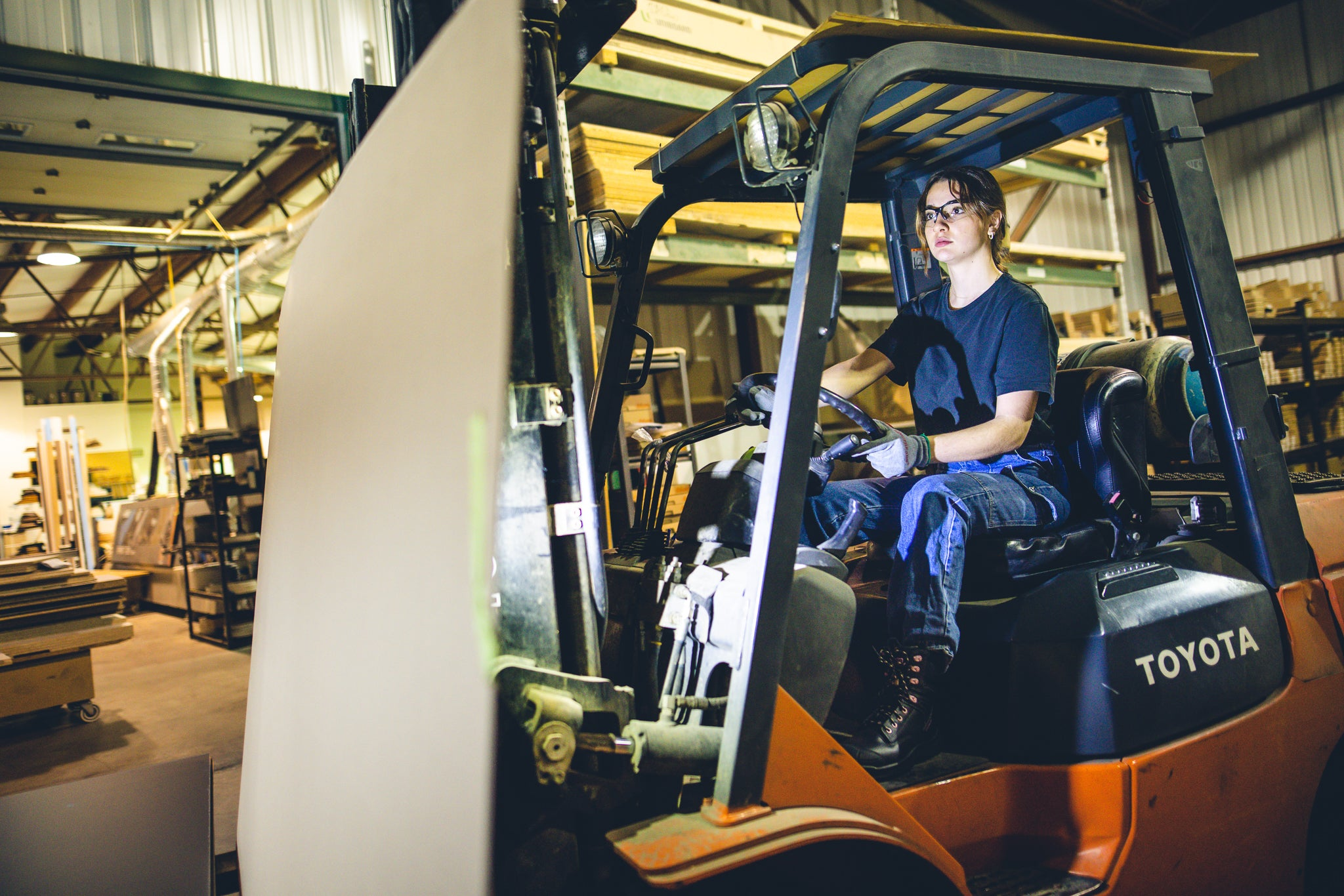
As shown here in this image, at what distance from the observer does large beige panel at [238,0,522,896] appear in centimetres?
108

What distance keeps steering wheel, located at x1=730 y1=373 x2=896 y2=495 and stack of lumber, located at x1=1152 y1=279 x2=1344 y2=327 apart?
32.7ft

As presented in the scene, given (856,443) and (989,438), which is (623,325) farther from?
(989,438)

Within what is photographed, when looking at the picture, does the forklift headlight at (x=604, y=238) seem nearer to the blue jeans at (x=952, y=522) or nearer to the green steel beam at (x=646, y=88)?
the blue jeans at (x=952, y=522)

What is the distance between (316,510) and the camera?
178cm

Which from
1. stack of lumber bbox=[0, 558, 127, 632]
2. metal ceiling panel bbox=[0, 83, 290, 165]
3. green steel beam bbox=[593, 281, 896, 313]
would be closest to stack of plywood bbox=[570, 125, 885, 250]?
green steel beam bbox=[593, 281, 896, 313]

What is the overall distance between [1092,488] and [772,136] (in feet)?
4.80

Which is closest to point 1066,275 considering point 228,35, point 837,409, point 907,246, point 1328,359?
point 907,246

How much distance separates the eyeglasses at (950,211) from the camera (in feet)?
7.96

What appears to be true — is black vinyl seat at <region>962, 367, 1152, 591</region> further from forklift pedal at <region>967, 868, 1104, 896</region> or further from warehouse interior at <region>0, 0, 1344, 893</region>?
forklift pedal at <region>967, 868, 1104, 896</region>

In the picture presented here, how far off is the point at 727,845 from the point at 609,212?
76.5 inches

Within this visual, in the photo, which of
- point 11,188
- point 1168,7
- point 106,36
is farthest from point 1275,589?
point 1168,7

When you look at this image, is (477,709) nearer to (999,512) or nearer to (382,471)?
(382,471)

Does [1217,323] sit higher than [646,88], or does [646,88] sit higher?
[646,88]

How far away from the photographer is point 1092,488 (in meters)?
2.33
